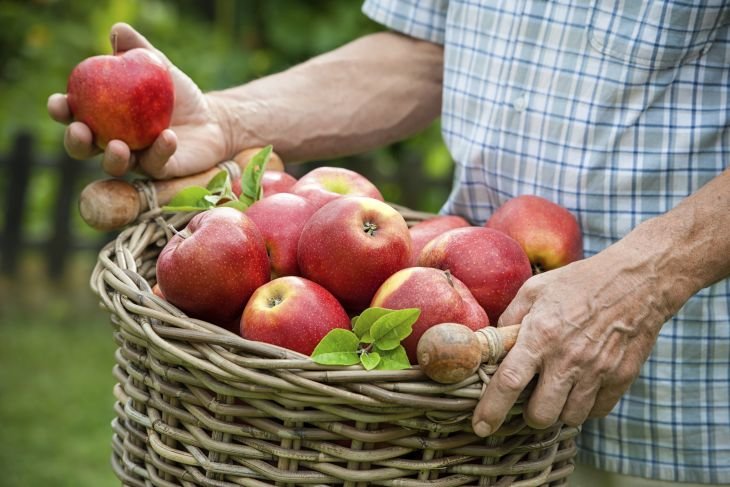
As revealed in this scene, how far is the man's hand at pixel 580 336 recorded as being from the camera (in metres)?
1.13

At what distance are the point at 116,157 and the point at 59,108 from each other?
0.17 meters

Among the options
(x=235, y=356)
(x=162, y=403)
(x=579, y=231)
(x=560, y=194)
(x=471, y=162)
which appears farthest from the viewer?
(x=471, y=162)

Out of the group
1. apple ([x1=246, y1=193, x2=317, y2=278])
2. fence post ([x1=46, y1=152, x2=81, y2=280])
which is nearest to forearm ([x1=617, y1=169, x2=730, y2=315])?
apple ([x1=246, y1=193, x2=317, y2=278])

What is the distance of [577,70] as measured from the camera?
5.29 ft

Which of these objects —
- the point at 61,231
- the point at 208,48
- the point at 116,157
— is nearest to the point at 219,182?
the point at 116,157

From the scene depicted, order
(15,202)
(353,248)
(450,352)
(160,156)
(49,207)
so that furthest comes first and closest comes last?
(49,207)
(15,202)
(160,156)
(353,248)
(450,352)

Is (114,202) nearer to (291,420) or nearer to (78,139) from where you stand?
(78,139)

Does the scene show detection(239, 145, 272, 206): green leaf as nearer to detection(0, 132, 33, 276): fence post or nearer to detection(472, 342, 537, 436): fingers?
detection(472, 342, 537, 436): fingers

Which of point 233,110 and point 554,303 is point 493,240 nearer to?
point 554,303

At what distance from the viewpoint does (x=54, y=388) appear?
380 cm

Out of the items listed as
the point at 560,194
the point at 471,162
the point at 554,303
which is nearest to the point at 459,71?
the point at 471,162

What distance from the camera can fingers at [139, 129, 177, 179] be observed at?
1540 mm

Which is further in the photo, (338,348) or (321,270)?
(321,270)

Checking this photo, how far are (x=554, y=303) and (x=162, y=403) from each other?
558 mm
